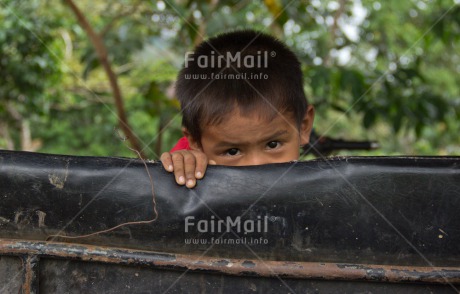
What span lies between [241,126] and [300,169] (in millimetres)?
867

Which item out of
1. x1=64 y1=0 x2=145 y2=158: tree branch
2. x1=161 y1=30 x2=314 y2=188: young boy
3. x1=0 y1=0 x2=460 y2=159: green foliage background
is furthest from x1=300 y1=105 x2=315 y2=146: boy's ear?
x1=64 y1=0 x2=145 y2=158: tree branch

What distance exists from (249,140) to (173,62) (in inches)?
167

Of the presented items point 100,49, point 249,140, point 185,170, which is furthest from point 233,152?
point 100,49

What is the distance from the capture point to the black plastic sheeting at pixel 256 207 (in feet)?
3.04

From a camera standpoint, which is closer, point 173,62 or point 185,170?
point 185,170

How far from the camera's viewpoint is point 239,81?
188 centimetres

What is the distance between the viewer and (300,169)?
0.96 m

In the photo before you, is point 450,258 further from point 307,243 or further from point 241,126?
point 241,126

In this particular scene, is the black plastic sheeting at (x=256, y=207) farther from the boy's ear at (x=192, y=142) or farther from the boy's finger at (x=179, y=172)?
the boy's ear at (x=192, y=142)

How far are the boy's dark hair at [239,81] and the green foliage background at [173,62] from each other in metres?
0.72

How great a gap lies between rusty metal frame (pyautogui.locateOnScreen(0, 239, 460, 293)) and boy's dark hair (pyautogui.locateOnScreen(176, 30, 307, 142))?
0.93 meters

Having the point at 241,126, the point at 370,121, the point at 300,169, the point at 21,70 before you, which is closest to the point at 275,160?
the point at 241,126

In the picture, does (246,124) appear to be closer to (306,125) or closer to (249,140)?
(249,140)

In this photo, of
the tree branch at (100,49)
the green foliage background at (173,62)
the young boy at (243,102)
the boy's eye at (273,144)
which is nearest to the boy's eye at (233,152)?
the young boy at (243,102)
